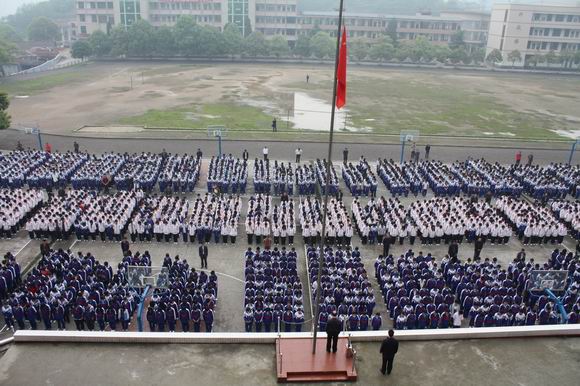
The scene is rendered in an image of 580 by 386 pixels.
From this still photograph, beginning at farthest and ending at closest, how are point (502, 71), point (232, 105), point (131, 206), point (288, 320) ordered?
point (502, 71)
point (232, 105)
point (131, 206)
point (288, 320)

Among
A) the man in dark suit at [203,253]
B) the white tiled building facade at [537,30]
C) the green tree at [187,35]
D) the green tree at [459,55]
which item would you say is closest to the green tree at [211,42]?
the green tree at [187,35]

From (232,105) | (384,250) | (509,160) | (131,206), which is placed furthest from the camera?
(232,105)

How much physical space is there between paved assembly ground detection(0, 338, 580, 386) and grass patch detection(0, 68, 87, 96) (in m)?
50.7

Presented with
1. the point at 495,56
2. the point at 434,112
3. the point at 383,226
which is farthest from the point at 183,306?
the point at 495,56

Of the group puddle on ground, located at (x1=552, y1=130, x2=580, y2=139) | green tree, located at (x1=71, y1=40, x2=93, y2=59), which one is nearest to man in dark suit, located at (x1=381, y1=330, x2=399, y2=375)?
puddle on ground, located at (x1=552, y1=130, x2=580, y2=139)

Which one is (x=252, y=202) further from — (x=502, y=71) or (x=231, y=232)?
(x=502, y=71)

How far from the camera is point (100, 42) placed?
78.7 metres

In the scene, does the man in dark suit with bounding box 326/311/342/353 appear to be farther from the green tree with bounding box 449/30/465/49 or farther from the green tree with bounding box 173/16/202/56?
the green tree with bounding box 449/30/465/49

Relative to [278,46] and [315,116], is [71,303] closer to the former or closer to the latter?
[315,116]

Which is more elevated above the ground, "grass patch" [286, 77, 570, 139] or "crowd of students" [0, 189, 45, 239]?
"grass patch" [286, 77, 570, 139]

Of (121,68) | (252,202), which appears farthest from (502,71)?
(252,202)

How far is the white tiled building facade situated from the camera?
88.2m

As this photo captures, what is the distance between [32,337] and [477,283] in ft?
42.6

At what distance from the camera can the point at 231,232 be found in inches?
774
